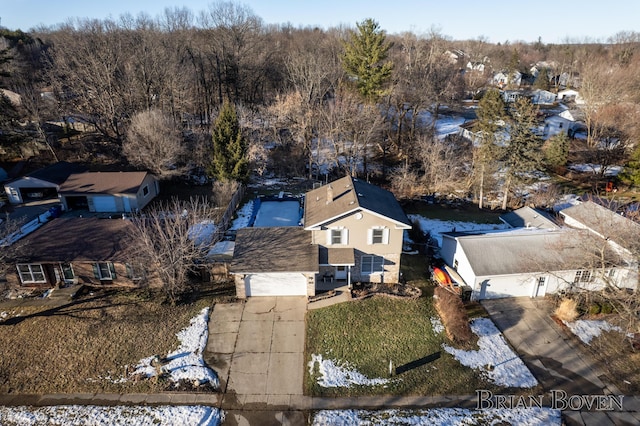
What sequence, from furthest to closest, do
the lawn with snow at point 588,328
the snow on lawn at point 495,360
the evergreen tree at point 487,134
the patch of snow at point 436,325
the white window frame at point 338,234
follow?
the evergreen tree at point 487,134 < the white window frame at point 338,234 < the patch of snow at point 436,325 < the lawn with snow at point 588,328 < the snow on lawn at point 495,360

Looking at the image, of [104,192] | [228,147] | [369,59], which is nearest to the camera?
[104,192]

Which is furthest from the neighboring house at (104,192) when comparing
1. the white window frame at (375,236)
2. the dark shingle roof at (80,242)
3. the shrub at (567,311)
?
the shrub at (567,311)

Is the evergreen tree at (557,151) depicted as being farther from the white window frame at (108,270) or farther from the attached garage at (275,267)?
the white window frame at (108,270)

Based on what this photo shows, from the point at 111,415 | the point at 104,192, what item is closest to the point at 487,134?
the point at 104,192

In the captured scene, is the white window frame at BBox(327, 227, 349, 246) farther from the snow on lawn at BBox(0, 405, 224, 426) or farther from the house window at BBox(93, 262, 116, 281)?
the house window at BBox(93, 262, 116, 281)

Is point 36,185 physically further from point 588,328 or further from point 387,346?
point 588,328

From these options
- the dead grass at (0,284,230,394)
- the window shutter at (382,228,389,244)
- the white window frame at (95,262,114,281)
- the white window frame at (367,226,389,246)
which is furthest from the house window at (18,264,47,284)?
the window shutter at (382,228,389,244)
